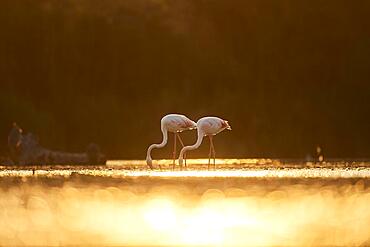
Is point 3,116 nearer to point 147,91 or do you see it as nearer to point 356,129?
point 147,91

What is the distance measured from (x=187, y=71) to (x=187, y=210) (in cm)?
5224

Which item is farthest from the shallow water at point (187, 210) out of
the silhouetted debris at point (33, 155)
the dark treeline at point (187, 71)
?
the dark treeline at point (187, 71)

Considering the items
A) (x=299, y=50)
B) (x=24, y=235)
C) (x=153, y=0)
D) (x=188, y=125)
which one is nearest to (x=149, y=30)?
(x=153, y=0)

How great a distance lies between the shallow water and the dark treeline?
118ft

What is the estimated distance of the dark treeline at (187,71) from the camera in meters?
62.5

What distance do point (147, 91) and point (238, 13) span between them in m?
9.06


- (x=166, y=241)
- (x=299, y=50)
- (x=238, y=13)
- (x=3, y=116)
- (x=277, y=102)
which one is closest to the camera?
(x=166, y=241)

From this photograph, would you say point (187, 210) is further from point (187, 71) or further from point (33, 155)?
point (187, 71)

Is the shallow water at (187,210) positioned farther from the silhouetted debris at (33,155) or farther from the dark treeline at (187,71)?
the dark treeline at (187,71)

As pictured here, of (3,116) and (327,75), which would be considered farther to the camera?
(327,75)

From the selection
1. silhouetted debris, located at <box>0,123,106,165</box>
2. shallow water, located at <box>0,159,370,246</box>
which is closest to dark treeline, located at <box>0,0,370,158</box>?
silhouetted debris, located at <box>0,123,106,165</box>

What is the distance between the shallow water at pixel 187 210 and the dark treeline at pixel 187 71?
36113mm

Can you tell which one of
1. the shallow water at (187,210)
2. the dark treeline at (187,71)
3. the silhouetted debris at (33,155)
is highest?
the dark treeline at (187,71)

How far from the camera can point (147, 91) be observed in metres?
68.9
